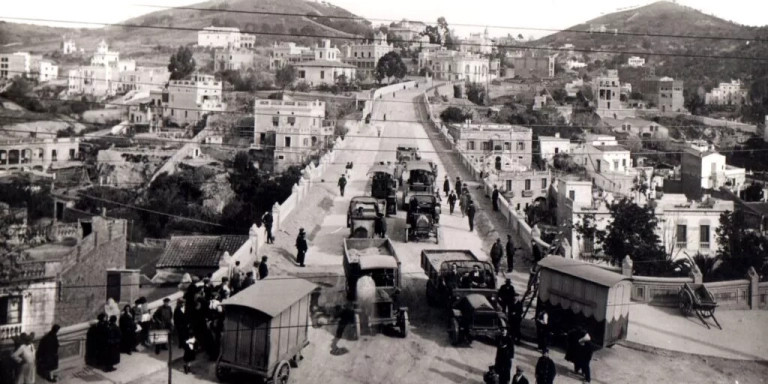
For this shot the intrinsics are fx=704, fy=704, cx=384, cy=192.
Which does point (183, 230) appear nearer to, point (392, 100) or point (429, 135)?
point (429, 135)

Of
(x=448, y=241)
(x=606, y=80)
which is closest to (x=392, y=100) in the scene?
(x=606, y=80)

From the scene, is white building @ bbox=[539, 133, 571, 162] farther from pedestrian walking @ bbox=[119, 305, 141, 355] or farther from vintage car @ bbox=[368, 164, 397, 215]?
pedestrian walking @ bbox=[119, 305, 141, 355]

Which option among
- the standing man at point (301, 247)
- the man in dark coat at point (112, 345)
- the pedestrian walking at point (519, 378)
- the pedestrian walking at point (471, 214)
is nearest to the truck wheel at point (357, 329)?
the pedestrian walking at point (519, 378)

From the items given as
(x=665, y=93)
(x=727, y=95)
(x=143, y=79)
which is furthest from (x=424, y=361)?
(x=143, y=79)

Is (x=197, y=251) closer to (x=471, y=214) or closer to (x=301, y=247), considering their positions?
(x=301, y=247)

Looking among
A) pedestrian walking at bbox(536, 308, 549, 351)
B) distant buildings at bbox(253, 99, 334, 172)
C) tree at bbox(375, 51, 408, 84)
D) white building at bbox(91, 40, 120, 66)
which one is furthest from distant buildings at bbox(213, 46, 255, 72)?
pedestrian walking at bbox(536, 308, 549, 351)

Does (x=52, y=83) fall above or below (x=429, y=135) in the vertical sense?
above
